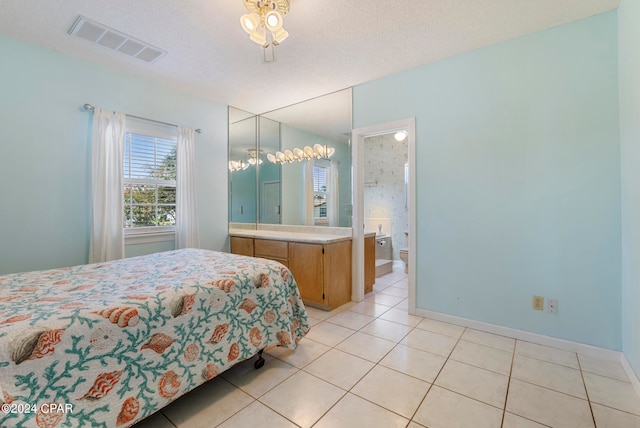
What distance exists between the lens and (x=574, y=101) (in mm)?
2057

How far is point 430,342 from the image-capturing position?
223 cm

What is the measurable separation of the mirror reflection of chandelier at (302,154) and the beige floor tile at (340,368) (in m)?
2.35

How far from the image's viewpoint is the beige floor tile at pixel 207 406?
4.68 feet

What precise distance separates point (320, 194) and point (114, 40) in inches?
97.4

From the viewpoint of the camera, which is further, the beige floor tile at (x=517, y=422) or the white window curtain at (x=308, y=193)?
the white window curtain at (x=308, y=193)

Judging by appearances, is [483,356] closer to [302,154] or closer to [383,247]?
[302,154]

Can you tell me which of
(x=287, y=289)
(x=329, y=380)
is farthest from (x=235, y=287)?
(x=329, y=380)

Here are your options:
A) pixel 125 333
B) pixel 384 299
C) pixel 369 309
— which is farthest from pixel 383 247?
pixel 125 333

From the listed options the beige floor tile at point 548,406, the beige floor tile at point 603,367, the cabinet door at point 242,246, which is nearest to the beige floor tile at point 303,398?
the beige floor tile at point 548,406

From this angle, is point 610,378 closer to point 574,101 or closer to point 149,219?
point 574,101

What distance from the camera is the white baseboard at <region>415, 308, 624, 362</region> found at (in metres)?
1.97

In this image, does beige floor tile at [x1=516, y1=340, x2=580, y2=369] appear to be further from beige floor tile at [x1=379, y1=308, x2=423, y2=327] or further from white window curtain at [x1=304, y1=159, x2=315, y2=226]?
white window curtain at [x1=304, y1=159, x2=315, y2=226]

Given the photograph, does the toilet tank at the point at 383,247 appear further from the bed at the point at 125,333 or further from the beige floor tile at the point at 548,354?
the bed at the point at 125,333

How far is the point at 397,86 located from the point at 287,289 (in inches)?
92.0
